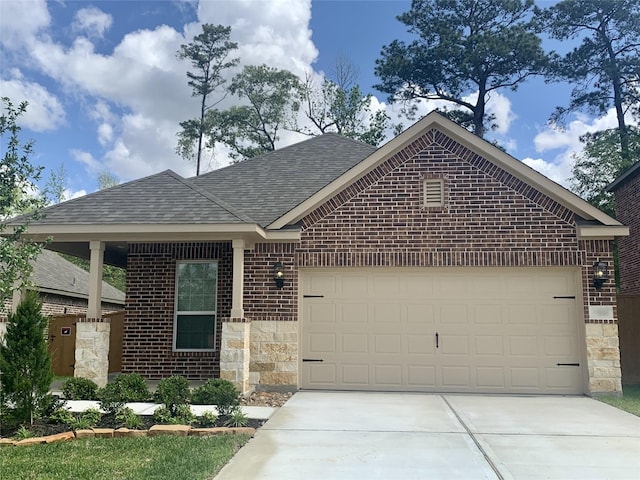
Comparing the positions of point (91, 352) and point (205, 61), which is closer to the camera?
point (91, 352)

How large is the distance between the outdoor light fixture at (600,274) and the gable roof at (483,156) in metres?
0.53

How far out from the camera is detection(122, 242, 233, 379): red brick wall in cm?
1138

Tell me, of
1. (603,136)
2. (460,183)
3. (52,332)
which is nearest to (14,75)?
(52,332)

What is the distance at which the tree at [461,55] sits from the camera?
26359mm

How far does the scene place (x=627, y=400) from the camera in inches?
376

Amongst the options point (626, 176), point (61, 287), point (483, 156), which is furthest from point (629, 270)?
point (61, 287)

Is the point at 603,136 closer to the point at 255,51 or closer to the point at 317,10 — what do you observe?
the point at 317,10

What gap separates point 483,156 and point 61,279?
53.5 ft

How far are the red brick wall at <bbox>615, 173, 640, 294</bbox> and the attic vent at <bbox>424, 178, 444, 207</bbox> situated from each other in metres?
8.63

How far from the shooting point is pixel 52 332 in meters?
14.0

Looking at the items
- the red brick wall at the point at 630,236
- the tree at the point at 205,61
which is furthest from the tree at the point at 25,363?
the tree at the point at 205,61

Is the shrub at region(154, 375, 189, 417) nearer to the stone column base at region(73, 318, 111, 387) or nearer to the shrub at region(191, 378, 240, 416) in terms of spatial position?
the shrub at region(191, 378, 240, 416)

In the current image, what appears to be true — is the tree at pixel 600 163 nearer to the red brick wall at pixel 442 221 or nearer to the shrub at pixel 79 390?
the red brick wall at pixel 442 221

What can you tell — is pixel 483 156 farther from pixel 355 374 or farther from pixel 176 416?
pixel 176 416
